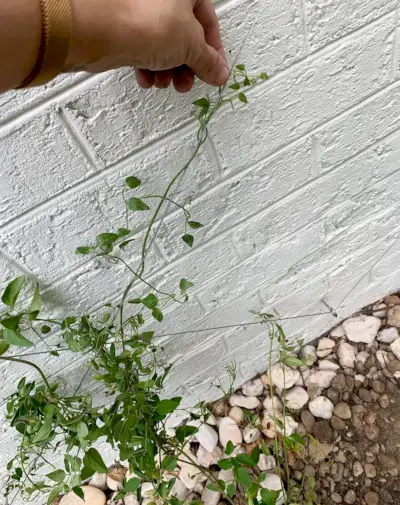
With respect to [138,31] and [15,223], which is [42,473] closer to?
[15,223]

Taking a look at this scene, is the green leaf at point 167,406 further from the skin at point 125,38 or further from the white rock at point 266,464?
the white rock at point 266,464

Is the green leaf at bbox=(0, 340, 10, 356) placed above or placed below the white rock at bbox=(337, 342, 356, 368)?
above

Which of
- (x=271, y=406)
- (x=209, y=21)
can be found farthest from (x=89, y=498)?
(x=209, y=21)

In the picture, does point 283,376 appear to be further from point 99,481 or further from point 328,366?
point 99,481

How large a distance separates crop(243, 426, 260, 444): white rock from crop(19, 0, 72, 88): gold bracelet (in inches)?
46.0

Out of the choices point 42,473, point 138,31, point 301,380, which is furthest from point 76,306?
point 301,380

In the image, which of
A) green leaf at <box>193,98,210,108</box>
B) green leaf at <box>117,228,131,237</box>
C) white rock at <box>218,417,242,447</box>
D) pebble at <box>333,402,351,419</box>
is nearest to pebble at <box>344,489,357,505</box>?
pebble at <box>333,402,351,419</box>

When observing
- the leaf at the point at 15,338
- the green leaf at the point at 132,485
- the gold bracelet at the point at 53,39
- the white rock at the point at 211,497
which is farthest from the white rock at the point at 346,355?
the gold bracelet at the point at 53,39

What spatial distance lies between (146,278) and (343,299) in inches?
28.5

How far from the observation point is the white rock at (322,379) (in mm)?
1390

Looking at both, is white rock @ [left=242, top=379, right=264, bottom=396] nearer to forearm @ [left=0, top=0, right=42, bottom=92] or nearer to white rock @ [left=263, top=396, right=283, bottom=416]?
white rock @ [left=263, top=396, right=283, bottom=416]

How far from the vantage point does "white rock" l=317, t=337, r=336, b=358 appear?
1446 millimetres

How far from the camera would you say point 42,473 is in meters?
1.30

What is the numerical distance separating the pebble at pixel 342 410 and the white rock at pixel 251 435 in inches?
9.3
